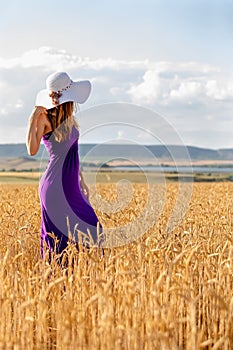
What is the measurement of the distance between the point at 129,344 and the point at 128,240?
8.77 ft

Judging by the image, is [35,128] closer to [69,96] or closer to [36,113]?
[36,113]

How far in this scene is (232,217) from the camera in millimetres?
9289

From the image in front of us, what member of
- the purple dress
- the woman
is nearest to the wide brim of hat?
the woman

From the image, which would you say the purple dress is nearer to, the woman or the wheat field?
the woman

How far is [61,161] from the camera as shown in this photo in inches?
238

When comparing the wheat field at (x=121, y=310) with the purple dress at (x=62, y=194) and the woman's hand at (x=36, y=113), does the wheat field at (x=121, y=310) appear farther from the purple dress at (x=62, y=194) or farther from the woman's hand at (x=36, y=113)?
the woman's hand at (x=36, y=113)

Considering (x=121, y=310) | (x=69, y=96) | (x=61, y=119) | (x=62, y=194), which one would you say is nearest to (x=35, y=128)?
(x=61, y=119)

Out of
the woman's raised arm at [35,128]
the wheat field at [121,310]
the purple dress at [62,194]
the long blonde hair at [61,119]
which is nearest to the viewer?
the wheat field at [121,310]

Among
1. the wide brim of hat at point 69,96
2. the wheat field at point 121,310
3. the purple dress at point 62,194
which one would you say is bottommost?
the wheat field at point 121,310

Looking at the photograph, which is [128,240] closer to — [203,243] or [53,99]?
[203,243]

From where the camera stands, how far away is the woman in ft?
19.2

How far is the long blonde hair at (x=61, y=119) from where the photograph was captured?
5875 mm

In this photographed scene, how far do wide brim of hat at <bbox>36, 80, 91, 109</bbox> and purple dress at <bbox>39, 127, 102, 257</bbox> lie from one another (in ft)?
0.99

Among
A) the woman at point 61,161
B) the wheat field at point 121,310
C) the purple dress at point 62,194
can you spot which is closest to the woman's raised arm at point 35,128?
the woman at point 61,161
